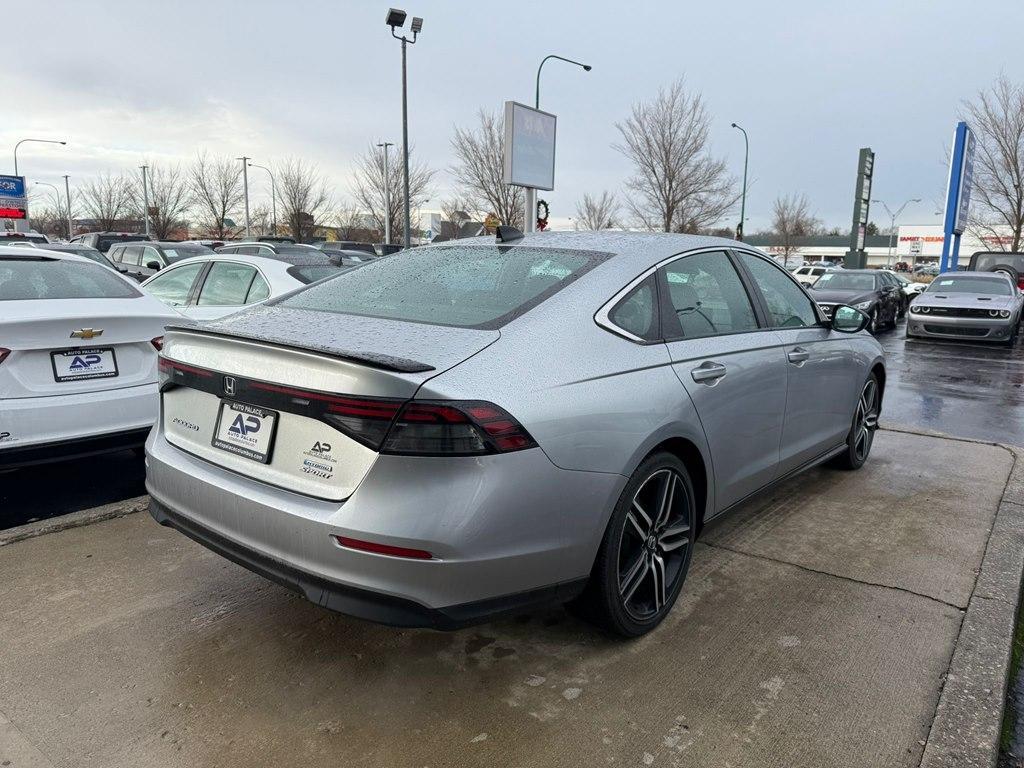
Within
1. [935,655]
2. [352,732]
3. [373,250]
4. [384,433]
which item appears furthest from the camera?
[373,250]

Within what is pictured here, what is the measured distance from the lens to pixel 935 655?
2.79 m

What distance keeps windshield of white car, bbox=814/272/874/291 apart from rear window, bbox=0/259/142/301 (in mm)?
15644

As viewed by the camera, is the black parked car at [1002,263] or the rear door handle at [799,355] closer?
the rear door handle at [799,355]

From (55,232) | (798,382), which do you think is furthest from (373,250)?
(55,232)

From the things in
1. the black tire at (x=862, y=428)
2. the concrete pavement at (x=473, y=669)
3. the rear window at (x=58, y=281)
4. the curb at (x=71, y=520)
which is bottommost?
the concrete pavement at (x=473, y=669)

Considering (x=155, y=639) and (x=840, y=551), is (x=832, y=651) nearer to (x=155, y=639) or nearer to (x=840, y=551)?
(x=840, y=551)

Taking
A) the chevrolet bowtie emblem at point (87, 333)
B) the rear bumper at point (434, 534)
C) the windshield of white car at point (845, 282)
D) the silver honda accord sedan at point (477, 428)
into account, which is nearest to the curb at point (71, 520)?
the chevrolet bowtie emblem at point (87, 333)

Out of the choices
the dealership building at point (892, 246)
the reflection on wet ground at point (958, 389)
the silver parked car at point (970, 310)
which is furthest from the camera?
the dealership building at point (892, 246)

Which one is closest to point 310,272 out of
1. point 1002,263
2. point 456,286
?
point 456,286

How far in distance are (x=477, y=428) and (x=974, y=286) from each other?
15806 millimetres

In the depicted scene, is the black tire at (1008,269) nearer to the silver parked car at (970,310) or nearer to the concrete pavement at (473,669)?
the silver parked car at (970,310)

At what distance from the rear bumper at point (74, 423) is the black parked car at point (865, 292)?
1404 centimetres

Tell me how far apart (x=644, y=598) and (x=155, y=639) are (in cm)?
190

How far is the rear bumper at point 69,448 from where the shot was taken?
3875 millimetres
